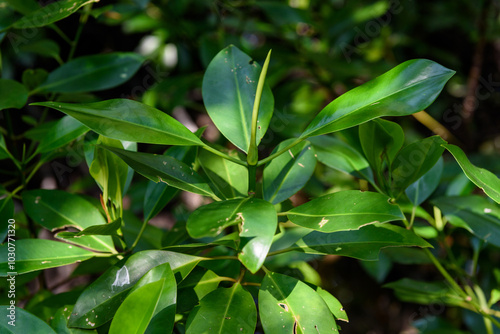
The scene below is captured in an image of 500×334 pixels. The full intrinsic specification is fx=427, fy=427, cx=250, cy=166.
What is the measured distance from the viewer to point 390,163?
57 centimetres

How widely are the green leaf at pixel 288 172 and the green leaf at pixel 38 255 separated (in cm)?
25

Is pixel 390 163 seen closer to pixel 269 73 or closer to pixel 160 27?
pixel 269 73

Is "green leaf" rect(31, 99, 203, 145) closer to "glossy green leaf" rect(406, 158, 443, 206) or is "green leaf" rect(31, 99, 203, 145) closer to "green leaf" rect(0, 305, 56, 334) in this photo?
"green leaf" rect(0, 305, 56, 334)

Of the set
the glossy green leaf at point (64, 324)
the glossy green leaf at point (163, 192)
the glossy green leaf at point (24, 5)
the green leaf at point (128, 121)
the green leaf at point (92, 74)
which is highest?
the glossy green leaf at point (24, 5)

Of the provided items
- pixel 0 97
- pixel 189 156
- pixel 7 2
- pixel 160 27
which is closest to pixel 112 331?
pixel 189 156

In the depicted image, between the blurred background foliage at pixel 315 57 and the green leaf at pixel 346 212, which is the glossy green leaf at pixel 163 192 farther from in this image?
the blurred background foliage at pixel 315 57

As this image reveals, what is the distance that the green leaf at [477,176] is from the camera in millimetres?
467

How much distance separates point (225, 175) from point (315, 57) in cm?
81

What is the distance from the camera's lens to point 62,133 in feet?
2.08

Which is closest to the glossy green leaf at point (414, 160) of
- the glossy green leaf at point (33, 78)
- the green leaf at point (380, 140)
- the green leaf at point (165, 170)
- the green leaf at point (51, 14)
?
the green leaf at point (380, 140)

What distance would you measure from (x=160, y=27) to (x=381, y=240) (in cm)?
118

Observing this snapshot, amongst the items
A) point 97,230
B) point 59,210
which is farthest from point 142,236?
point 97,230

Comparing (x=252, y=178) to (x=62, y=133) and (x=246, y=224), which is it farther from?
(x=62, y=133)

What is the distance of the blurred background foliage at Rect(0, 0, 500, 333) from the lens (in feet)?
3.92
